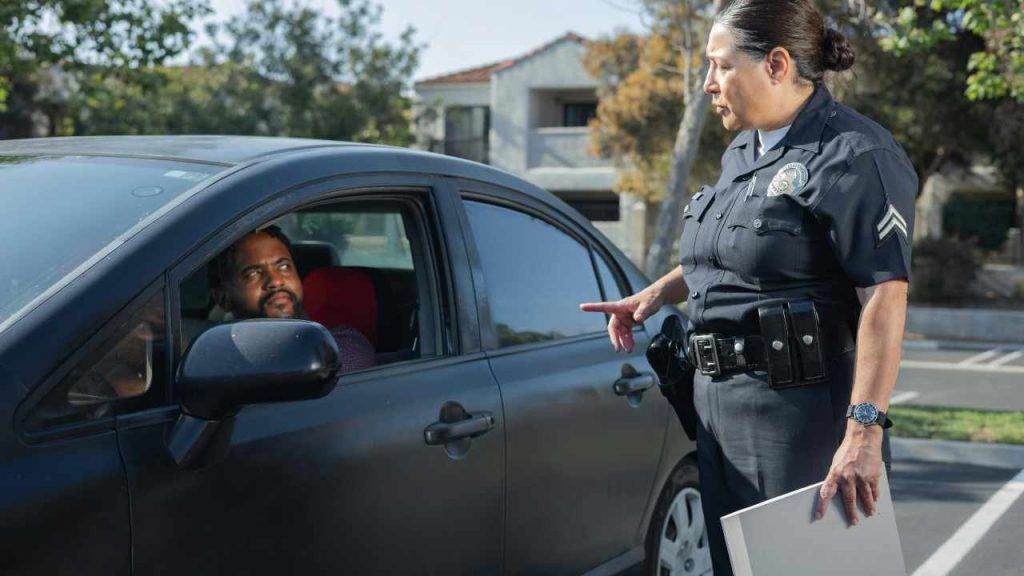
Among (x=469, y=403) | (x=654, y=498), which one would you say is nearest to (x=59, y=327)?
(x=469, y=403)

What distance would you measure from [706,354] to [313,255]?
5.52 ft

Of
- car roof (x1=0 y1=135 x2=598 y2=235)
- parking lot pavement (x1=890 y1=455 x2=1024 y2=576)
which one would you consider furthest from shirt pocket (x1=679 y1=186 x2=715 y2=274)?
parking lot pavement (x1=890 y1=455 x2=1024 y2=576)

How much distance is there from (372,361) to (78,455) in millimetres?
1167

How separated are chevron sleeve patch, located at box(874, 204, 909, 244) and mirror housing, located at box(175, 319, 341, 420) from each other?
121 cm

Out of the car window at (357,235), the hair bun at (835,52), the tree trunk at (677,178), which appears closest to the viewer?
the hair bun at (835,52)

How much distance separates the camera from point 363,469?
102 inches

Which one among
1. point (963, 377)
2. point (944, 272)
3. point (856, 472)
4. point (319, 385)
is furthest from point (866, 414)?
point (944, 272)

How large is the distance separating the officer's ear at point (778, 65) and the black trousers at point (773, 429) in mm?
657

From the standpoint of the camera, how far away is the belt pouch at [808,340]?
2.71 m

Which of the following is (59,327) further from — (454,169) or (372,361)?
(454,169)

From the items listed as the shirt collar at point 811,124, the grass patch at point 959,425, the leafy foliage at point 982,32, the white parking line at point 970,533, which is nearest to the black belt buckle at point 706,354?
the shirt collar at point 811,124

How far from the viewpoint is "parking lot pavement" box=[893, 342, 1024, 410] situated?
11.8 meters

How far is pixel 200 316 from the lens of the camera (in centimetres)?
362

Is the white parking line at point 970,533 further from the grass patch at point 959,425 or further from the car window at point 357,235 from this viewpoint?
the car window at point 357,235
